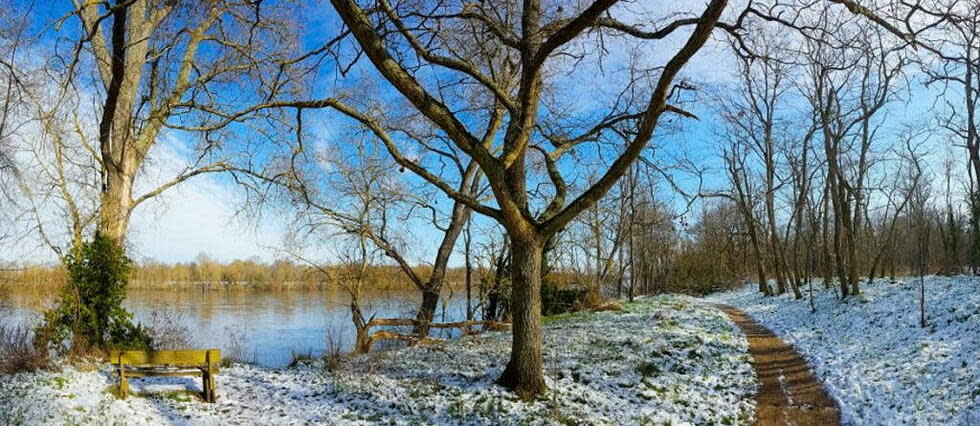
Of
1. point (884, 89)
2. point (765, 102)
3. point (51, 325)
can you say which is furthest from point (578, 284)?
point (51, 325)

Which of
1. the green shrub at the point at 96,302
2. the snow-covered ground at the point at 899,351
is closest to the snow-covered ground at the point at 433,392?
the snow-covered ground at the point at 899,351

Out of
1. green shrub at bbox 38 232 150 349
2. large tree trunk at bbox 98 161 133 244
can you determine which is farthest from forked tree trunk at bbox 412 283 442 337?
large tree trunk at bbox 98 161 133 244

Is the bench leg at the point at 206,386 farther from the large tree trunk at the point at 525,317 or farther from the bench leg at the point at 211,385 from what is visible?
the large tree trunk at the point at 525,317

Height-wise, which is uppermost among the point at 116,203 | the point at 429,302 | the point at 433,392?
the point at 116,203

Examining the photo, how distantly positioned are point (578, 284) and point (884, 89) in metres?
12.3

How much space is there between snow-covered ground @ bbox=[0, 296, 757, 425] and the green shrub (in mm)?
2574

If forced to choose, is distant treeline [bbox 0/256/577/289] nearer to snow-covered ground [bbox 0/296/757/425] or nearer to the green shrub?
the green shrub

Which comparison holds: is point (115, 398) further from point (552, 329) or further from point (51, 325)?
point (552, 329)

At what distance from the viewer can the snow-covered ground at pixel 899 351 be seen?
22.9 feet

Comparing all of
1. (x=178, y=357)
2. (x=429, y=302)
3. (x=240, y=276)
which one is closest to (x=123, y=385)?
(x=178, y=357)

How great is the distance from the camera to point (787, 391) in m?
8.52

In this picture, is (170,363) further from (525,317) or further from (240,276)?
(240,276)

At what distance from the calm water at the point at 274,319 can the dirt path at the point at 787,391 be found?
23.6 feet

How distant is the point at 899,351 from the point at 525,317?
6.26 m
